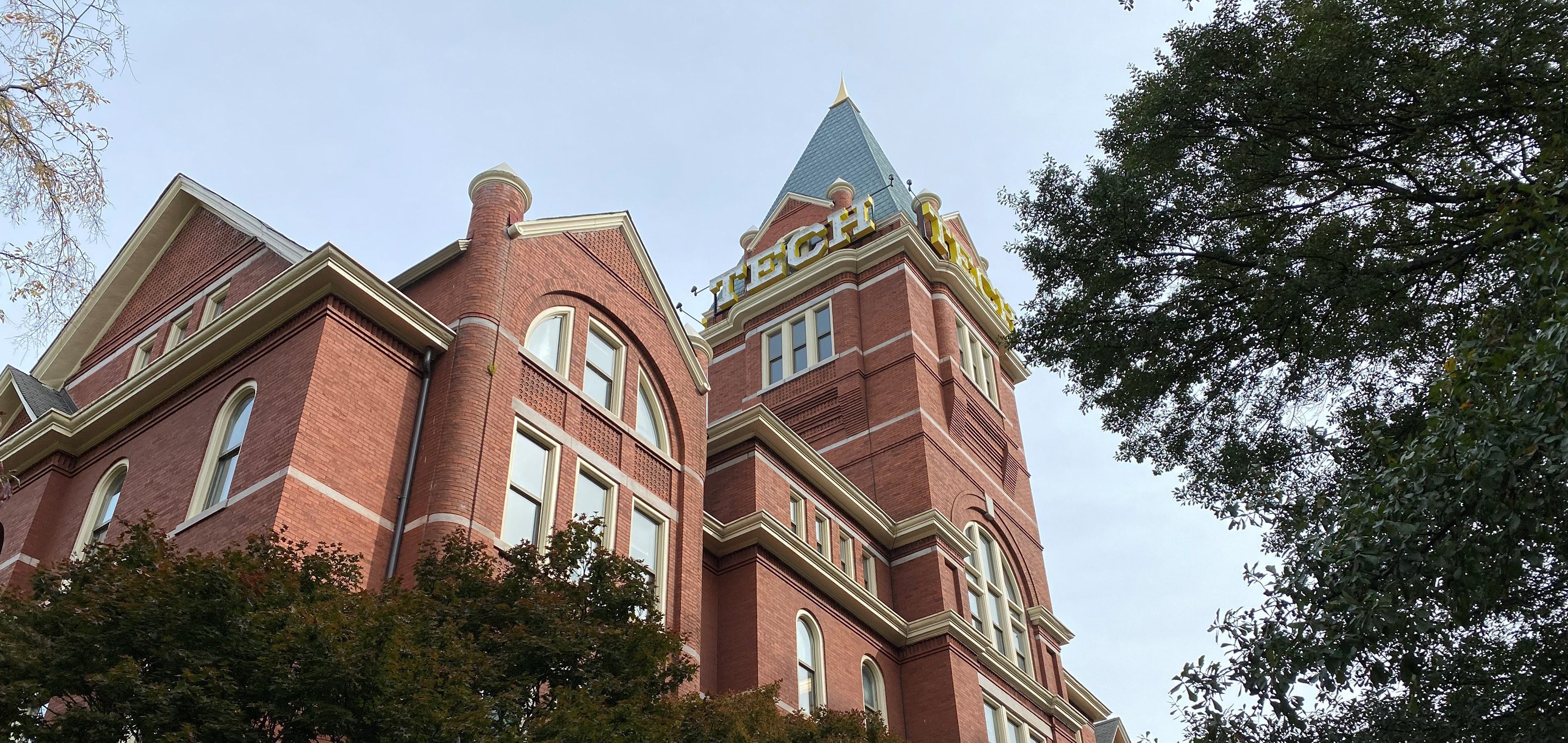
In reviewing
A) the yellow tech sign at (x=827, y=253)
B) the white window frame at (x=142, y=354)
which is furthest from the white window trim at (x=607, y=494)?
the yellow tech sign at (x=827, y=253)

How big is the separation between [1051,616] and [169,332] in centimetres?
2300

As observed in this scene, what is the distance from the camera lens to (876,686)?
27.4 m

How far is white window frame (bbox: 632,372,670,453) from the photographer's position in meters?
23.8

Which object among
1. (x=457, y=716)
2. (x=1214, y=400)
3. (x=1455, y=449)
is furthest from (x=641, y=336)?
(x=1455, y=449)

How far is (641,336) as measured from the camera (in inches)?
953

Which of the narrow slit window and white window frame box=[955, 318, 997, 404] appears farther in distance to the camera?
white window frame box=[955, 318, 997, 404]

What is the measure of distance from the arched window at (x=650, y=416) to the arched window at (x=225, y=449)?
6817mm

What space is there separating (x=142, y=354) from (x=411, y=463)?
965 cm

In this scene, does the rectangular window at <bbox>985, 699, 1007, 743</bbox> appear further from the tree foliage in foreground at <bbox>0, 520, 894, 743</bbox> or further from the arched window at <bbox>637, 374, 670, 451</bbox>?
the tree foliage in foreground at <bbox>0, 520, 894, 743</bbox>

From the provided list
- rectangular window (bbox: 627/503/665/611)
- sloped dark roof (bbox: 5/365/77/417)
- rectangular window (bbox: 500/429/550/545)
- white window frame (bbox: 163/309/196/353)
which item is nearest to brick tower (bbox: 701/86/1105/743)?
rectangular window (bbox: 627/503/665/611)

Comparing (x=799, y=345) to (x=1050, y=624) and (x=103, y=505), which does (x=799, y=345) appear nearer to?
(x=1050, y=624)

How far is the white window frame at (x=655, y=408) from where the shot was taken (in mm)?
23781

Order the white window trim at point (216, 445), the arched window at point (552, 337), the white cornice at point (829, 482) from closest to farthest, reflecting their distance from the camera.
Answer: the white window trim at point (216, 445), the arched window at point (552, 337), the white cornice at point (829, 482)

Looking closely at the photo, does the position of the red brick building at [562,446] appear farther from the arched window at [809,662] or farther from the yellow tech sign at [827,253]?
the yellow tech sign at [827,253]
